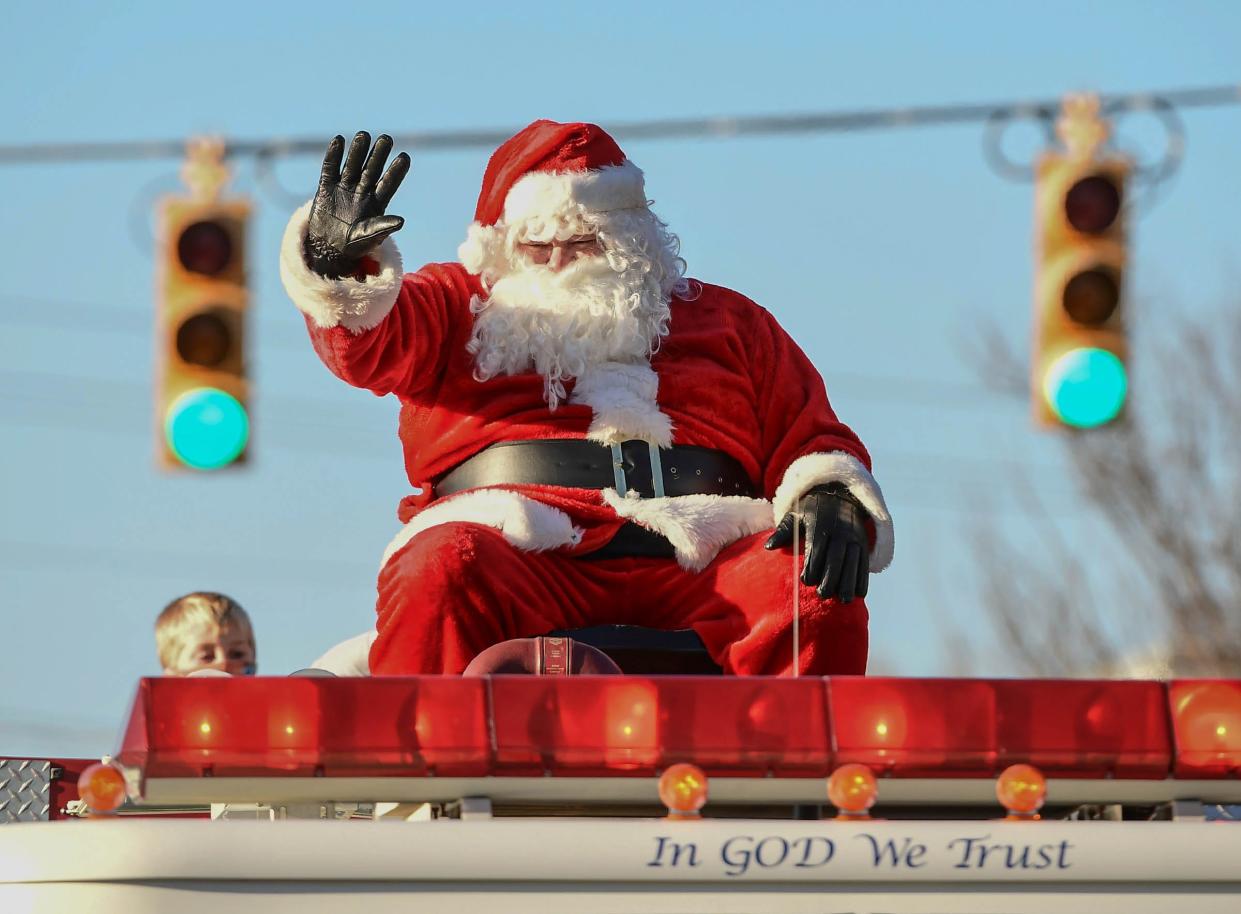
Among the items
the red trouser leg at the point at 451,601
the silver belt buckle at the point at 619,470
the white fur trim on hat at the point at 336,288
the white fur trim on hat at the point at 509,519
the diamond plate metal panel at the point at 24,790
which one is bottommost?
the diamond plate metal panel at the point at 24,790

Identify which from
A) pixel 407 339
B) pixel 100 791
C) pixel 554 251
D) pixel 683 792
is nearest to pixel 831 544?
pixel 407 339

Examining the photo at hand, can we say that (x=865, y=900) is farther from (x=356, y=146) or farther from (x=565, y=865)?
(x=356, y=146)

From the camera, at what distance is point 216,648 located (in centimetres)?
644

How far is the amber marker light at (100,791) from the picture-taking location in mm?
3350

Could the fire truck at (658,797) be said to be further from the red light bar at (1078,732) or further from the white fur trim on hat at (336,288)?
the white fur trim on hat at (336,288)

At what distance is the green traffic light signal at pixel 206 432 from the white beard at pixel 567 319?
A: 6.62 feet

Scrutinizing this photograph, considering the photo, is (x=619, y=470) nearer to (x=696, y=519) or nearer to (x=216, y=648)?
(x=696, y=519)

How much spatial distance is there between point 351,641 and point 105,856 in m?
2.56

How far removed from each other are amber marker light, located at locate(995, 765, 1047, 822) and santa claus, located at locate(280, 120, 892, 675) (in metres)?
1.22

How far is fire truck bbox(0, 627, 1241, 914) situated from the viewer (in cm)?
323

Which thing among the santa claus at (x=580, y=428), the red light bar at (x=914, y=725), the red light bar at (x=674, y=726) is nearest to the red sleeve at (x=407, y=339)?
the santa claus at (x=580, y=428)

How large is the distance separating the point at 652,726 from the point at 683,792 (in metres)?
0.19

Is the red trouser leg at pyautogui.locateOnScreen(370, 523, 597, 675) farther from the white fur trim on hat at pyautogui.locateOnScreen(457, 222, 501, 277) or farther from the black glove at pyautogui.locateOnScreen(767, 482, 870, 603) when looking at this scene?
the white fur trim on hat at pyautogui.locateOnScreen(457, 222, 501, 277)

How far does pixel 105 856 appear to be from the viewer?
3195mm
